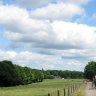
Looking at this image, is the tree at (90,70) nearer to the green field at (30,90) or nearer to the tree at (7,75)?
the tree at (7,75)

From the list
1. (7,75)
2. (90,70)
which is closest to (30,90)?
(7,75)

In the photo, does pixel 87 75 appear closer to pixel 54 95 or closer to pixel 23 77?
pixel 23 77

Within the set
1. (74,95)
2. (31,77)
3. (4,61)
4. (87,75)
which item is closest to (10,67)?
(4,61)

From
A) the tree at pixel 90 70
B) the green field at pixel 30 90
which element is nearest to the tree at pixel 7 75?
the green field at pixel 30 90

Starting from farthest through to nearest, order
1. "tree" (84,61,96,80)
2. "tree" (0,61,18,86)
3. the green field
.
→ 1. "tree" (84,61,96,80)
2. "tree" (0,61,18,86)
3. the green field

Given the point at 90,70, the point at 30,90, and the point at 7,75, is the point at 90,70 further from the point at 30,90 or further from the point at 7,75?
the point at 30,90

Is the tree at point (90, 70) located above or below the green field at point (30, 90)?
above

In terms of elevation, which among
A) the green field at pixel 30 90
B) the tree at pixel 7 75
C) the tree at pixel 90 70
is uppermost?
the tree at pixel 90 70

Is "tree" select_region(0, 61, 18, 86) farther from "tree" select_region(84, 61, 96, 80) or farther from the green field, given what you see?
"tree" select_region(84, 61, 96, 80)

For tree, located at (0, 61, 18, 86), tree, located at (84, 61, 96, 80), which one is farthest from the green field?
tree, located at (84, 61, 96, 80)

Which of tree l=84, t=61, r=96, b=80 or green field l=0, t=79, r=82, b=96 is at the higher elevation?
tree l=84, t=61, r=96, b=80

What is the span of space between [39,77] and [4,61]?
61544 millimetres

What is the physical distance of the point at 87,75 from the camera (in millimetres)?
188375

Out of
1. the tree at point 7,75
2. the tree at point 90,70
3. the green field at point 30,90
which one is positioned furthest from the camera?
the tree at point 90,70
